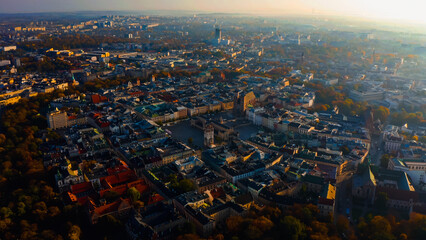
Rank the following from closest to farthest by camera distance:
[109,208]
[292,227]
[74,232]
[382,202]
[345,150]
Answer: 1. [292,227]
2. [74,232]
3. [109,208]
4. [382,202]
5. [345,150]

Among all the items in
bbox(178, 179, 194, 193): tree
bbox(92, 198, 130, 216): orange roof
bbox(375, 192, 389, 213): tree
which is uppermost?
bbox(178, 179, 194, 193): tree

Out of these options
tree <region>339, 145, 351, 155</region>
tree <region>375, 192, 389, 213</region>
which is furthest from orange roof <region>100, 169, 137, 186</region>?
tree <region>339, 145, 351, 155</region>

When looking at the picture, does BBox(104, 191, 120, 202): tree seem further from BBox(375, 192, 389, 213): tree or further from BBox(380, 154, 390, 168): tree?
BBox(380, 154, 390, 168): tree

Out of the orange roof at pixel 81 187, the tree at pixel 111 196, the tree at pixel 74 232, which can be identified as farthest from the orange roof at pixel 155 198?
the orange roof at pixel 81 187

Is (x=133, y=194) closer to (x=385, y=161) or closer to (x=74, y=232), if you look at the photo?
(x=74, y=232)

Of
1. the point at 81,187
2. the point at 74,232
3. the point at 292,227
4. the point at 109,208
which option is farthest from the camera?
the point at 81,187

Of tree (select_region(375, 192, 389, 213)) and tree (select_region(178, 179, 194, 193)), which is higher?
tree (select_region(178, 179, 194, 193))

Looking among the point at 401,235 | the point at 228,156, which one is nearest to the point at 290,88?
the point at 228,156

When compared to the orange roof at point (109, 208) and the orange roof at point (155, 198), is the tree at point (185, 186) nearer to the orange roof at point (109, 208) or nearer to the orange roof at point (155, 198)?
the orange roof at point (155, 198)

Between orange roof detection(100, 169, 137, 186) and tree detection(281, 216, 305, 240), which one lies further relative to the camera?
orange roof detection(100, 169, 137, 186)

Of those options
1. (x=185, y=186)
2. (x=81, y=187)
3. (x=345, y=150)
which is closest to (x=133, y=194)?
(x=185, y=186)

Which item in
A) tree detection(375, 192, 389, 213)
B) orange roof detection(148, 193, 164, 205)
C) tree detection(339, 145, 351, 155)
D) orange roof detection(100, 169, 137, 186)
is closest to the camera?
orange roof detection(148, 193, 164, 205)

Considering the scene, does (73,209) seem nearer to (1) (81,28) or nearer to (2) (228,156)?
(2) (228,156)
